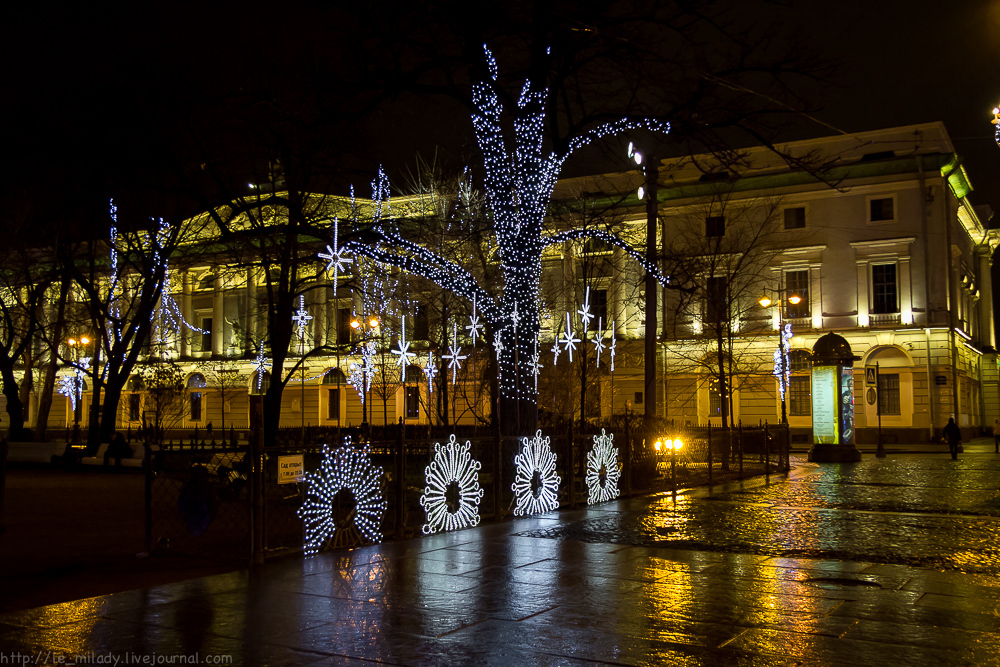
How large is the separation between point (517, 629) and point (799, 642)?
1.98 m

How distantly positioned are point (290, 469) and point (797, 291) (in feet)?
146

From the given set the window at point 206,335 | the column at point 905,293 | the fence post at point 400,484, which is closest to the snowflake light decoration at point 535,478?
the fence post at point 400,484

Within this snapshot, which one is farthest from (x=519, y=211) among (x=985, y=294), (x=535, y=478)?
(x=985, y=294)

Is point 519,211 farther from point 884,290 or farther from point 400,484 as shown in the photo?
point 884,290

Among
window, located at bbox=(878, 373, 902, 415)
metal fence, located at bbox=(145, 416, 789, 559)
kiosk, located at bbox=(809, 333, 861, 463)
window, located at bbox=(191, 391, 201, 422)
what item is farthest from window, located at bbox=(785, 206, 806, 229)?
window, located at bbox=(191, 391, 201, 422)

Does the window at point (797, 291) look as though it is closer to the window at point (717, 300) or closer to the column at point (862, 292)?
the column at point (862, 292)

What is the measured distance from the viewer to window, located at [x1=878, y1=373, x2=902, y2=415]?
46750 mm

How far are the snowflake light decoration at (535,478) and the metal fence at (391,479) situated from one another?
139 millimetres

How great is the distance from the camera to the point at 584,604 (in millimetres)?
7293

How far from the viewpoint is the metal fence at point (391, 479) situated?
10.2m

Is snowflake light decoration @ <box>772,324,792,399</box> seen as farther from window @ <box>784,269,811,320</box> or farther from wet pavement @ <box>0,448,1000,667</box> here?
wet pavement @ <box>0,448,1000,667</box>

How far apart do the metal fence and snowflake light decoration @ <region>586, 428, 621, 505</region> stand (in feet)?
0.41

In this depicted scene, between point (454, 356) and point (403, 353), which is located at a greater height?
point (403, 353)

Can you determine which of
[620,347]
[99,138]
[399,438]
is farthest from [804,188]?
[399,438]
